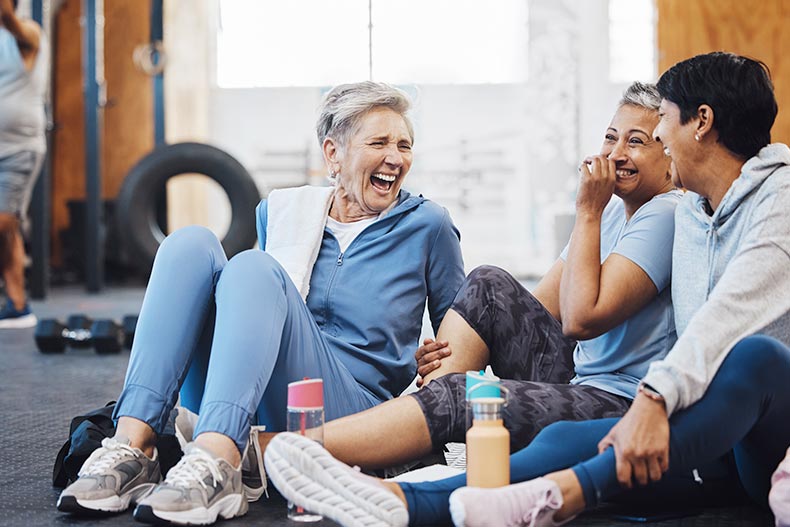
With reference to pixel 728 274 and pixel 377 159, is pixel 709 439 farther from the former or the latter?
pixel 377 159

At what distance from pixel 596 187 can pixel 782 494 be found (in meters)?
0.53

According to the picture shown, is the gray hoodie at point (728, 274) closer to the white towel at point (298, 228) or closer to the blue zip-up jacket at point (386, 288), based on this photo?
the blue zip-up jacket at point (386, 288)

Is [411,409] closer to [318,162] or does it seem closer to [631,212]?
[631,212]

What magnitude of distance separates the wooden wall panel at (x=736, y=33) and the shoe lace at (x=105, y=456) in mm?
3379

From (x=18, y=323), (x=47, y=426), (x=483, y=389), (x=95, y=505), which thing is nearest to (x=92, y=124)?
(x=18, y=323)

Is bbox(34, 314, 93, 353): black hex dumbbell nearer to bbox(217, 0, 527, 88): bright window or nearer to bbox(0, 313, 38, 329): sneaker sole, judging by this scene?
bbox(0, 313, 38, 329): sneaker sole

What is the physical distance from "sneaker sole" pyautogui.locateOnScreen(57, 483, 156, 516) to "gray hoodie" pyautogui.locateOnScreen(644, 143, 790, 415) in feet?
2.57

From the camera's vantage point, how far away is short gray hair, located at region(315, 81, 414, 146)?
6.22 feet

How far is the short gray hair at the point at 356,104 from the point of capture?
1.90m

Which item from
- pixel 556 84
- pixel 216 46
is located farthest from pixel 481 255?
pixel 216 46

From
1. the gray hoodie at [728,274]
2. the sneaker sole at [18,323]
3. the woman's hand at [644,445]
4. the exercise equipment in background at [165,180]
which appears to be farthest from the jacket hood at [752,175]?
the exercise equipment in background at [165,180]

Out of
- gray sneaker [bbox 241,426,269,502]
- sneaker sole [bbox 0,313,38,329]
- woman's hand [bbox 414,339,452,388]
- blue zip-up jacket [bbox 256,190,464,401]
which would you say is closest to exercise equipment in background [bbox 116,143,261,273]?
sneaker sole [bbox 0,313,38,329]

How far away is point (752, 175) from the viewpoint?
4.77 ft

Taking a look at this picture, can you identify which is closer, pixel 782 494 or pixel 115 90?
pixel 782 494
